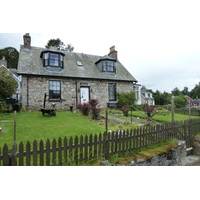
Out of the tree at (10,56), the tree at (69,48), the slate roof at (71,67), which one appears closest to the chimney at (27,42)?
the slate roof at (71,67)

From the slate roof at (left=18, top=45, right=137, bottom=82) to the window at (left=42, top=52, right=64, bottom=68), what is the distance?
0.50 meters

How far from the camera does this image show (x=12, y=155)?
255 cm

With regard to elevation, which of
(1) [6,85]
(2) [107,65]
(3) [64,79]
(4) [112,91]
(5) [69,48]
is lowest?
(4) [112,91]

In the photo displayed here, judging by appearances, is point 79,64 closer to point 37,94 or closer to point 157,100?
point 37,94

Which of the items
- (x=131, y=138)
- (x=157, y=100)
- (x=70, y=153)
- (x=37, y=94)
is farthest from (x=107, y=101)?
(x=157, y=100)

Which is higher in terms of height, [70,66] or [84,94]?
[70,66]

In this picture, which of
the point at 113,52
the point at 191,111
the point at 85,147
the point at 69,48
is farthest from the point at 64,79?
the point at 69,48

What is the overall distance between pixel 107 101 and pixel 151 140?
9349mm

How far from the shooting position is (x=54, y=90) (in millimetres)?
11852

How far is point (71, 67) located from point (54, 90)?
118 inches

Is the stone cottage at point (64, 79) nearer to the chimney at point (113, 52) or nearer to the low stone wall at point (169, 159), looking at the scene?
the chimney at point (113, 52)

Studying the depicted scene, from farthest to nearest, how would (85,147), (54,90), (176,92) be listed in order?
(176,92) → (54,90) → (85,147)

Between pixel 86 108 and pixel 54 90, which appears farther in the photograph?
pixel 54 90

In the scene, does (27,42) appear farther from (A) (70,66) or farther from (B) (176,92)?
(B) (176,92)
